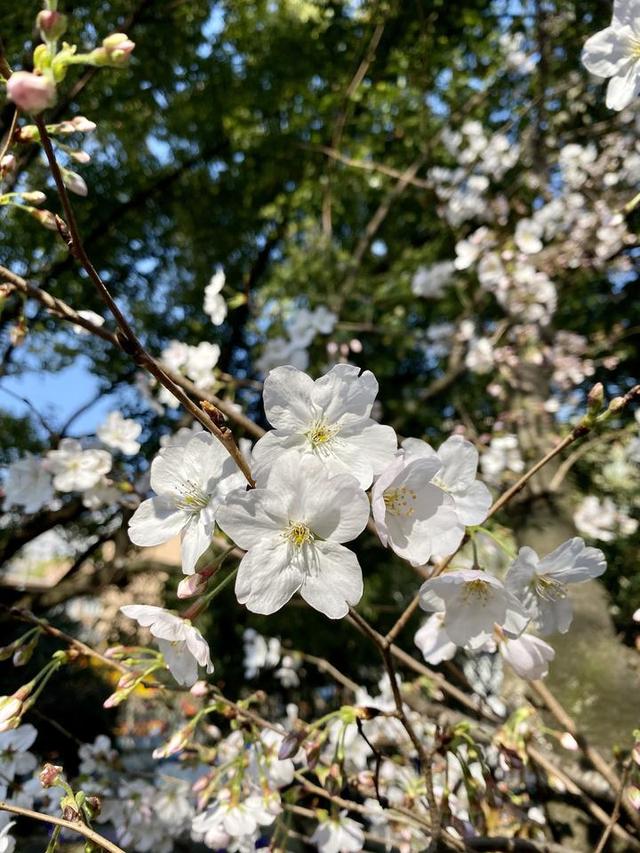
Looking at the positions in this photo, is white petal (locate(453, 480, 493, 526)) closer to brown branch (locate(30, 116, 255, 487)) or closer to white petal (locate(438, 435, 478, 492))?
white petal (locate(438, 435, 478, 492))

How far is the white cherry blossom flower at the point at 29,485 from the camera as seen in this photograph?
1854 mm

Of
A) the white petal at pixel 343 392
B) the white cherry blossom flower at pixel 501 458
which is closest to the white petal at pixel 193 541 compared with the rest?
the white petal at pixel 343 392

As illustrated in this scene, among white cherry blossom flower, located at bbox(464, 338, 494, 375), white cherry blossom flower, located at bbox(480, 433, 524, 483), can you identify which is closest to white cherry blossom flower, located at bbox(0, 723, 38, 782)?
white cherry blossom flower, located at bbox(480, 433, 524, 483)

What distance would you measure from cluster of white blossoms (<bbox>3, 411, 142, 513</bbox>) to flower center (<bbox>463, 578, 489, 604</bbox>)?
1022 millimetres

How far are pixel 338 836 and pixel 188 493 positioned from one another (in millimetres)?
858

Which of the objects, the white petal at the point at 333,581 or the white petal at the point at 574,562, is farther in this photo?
the white petal at the point at 574,562

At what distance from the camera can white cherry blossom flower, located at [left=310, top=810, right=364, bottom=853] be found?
113cm

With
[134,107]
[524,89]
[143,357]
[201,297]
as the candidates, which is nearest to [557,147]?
[524,89]

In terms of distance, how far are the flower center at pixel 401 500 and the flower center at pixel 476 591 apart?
142mm

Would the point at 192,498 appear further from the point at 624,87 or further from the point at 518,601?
the point at 624,87

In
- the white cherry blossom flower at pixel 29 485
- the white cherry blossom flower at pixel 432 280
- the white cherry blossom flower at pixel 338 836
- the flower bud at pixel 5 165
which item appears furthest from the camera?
the white cherry blossom flower at pixel 432 280

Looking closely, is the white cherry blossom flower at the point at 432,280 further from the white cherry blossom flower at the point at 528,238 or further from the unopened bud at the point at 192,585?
the unopened bud at the point at 192,585

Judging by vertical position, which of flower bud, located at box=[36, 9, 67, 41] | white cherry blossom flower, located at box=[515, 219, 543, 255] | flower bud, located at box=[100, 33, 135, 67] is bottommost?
white cherry blossom flower, located at box=[515, 219, 543, 255]

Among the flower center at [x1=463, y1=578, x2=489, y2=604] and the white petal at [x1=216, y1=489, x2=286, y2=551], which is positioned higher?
the white petal at [x1=216, y1=489, x2=286, y2=551]
